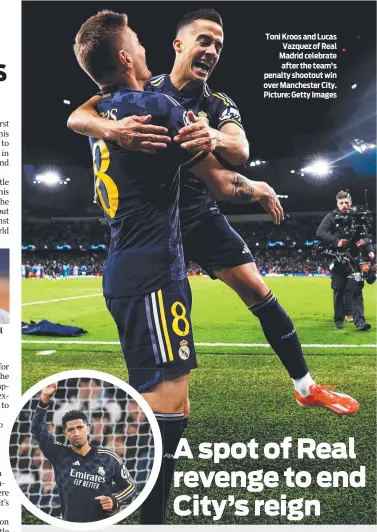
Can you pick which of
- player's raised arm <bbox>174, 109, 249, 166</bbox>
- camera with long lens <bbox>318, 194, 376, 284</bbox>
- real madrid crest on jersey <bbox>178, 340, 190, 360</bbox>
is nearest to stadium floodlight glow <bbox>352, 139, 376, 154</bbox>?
camera with long lens <bbox>318, 194, 376, 284</bbox>

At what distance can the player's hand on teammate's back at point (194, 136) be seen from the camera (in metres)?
2.30

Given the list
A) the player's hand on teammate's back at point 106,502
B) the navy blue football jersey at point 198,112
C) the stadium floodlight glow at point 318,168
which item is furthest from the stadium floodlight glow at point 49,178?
the player's hand on teammate's back at point 106,502

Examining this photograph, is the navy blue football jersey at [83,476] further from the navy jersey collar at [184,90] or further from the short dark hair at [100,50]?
the navy jersey collar at [184,90]

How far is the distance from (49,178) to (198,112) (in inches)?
49.7

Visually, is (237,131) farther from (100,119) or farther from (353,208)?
(353,208)

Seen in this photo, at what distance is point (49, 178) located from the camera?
364cm

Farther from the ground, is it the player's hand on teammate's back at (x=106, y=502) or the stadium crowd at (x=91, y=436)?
the stadium crowd at (x=91, y=436)

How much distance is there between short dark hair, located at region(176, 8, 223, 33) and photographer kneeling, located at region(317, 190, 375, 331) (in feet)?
4.38

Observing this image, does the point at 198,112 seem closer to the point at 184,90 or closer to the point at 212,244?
the point at 184,90

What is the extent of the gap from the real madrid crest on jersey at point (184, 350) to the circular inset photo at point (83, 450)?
15.5 inches

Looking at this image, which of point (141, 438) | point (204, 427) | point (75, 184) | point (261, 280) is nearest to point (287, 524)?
point (204, 427)

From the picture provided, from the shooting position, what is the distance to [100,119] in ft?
8.17

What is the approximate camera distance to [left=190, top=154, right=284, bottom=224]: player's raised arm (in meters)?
2.64

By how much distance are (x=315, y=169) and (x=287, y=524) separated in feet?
6.96
